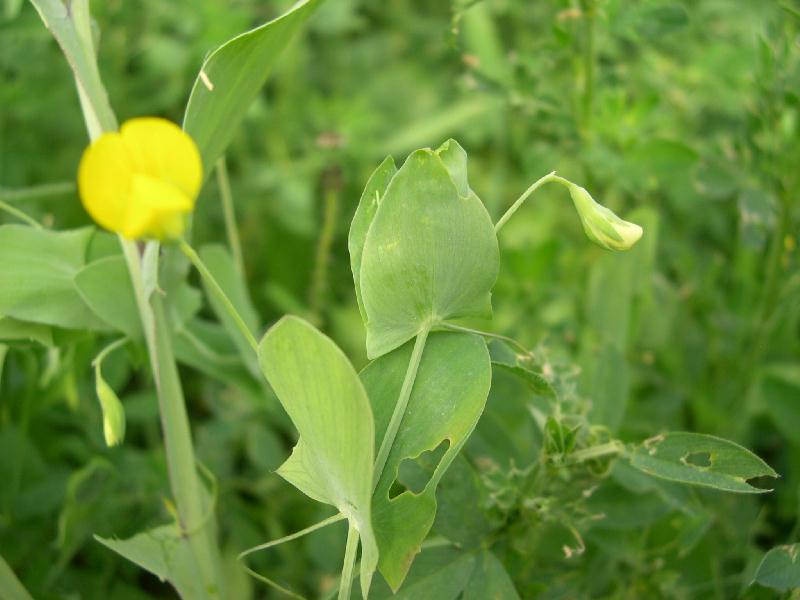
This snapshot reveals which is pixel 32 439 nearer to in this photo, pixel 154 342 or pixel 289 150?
pixel 154 342

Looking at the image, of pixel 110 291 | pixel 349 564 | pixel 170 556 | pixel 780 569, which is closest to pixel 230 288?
pixel 110 291

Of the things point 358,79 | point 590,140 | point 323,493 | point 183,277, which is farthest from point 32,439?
point 358,79

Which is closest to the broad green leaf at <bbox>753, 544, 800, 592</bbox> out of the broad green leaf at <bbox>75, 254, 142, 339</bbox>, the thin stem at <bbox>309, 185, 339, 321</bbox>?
the broad green leaf at <bbox>75, 254, 142, 339</bbox>

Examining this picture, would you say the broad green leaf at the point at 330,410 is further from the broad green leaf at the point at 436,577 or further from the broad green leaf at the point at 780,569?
the broad green leaf at the point at 780,569

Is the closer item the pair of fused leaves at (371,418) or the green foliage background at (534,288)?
the pair of fused leaves at (371,418)

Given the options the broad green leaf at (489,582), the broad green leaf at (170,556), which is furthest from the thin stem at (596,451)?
the broad green leaf at (170,556)

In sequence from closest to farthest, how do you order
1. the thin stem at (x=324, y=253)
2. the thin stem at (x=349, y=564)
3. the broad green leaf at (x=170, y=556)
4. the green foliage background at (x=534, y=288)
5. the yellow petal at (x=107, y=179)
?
the yellow petal at (x=107, y=179) → the thin stem at (x=349, y=564) → the broad green leaf at (x=170, y=556) → the green foliage background at (x=534, y=288) → the thin stem at (x=324, y=253)
